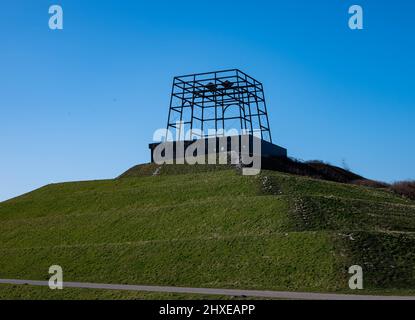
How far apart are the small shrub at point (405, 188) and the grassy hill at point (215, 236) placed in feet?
19.2

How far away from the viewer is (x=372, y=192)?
54438mm

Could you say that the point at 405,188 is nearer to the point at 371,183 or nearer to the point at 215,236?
the point at 371,183

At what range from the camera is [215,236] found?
36844 millimetres

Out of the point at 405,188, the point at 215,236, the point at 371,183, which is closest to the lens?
the point at 215,236

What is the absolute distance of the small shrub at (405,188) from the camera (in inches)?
2424

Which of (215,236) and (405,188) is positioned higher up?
(405,188)

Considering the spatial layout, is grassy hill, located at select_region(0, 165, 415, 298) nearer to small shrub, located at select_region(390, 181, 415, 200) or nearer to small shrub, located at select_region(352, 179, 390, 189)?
small shrub, located at select_region(390, 181, 415, 200)

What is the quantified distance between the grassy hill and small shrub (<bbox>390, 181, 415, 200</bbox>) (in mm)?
5864

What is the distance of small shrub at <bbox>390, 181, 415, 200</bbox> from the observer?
202 feet

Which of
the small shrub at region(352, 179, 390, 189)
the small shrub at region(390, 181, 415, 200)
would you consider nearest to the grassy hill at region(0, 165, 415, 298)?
the small shrub at region(390, 181, 415, 200)

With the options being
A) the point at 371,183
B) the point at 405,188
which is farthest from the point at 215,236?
the point at 371,183

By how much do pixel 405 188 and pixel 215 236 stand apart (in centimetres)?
3453

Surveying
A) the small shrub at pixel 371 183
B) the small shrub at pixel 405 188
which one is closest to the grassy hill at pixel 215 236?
the small shrub at pixel 405 188
